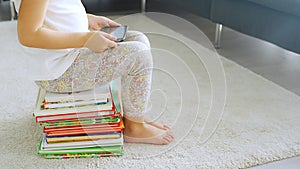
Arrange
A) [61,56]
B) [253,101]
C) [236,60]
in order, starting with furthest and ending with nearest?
[236,60], [253,101], [61,56]

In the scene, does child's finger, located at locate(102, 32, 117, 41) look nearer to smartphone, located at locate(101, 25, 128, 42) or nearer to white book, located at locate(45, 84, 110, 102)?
smartphone, located at locate(101, 25, 128, 42)

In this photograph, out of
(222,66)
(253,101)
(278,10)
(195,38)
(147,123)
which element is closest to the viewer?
(147,123)

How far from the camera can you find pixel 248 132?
4.54ft

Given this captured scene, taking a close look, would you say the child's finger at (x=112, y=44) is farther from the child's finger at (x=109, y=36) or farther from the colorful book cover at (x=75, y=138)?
the colorful book cover at (x=75, y=138)

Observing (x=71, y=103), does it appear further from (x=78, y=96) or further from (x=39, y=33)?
(x=39, y=33)

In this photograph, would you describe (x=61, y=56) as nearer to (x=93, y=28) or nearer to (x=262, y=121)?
(x=93, y=28)

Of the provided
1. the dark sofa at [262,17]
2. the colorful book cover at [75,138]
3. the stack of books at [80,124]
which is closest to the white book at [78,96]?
the stack of books at [80,124]

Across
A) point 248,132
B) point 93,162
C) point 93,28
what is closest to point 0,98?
point 93,28

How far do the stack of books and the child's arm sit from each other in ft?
0.56

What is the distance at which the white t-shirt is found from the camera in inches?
45.4

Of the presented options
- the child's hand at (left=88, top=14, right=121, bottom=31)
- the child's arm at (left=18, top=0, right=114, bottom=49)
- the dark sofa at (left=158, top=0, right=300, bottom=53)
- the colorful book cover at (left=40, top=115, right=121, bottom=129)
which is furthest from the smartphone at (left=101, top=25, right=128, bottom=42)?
the dark sofa at (left=158, top=0, right=300, bottom=53)

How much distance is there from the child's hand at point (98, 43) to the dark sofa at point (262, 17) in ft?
3.20

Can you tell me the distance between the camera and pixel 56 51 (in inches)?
46.1

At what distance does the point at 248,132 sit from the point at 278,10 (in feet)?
2.47
